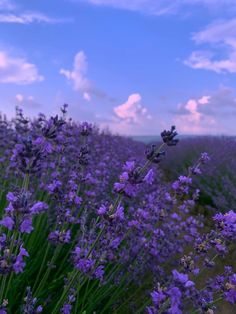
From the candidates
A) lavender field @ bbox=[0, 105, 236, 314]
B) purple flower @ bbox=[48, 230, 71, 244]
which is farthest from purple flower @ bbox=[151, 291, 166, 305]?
purple flower @ bbox=[48, 230, 71, 244]

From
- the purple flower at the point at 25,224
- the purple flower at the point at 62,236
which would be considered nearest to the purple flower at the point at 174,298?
the purple flower at the point at 25,224

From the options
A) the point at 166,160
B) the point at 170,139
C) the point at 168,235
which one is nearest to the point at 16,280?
the point at 170,139

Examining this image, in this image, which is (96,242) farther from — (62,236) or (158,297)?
(62,236)

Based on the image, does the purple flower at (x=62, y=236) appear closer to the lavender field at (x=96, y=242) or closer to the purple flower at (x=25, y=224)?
the lavender field at (x=96, y=242)

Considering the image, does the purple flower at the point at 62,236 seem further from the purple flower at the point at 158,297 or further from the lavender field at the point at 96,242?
the purple flower at the point at 158,297

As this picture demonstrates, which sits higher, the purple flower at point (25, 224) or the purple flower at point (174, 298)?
the purple flower at point (25, 224)

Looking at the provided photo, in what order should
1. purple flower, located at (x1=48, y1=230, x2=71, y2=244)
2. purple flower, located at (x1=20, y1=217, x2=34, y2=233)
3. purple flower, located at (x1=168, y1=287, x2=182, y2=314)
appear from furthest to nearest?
purple flower, located at (x1=48, y1=230, x2=71, y2=244) → purple flower, located at (x1=168, y1=287, x2=182, y2=314) → purple flower, located at (x1=20, y1=217, x2=34, y2=233)

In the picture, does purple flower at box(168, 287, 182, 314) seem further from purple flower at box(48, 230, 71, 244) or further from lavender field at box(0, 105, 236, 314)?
purple flower at box(48, 230, 71, 244)

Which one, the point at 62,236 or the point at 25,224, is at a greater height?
the point at 25,224

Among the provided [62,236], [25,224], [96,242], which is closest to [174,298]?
[96,242]

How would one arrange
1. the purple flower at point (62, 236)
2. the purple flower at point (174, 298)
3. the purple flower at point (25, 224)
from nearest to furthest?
the purple flower at point (25, 224) < the purple flower at point (174, 298) < the purple flower at point (62, 236)

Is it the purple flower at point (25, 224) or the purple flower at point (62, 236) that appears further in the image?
the purple flower at point (62, 236)

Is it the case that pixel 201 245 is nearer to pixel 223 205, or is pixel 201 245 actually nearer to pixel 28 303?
pixel 28 303

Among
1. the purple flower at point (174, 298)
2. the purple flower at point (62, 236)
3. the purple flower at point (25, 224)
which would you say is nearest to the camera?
the purple flower at point (25, 224)
